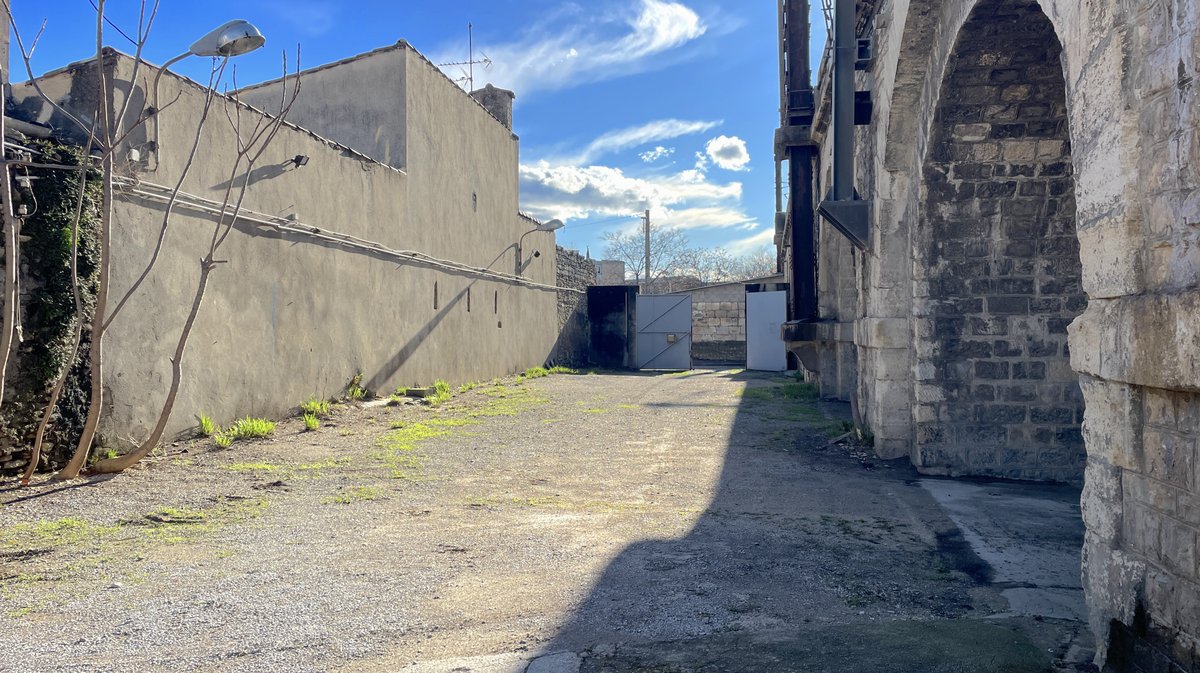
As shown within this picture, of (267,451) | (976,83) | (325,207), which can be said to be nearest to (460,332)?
(325,207)

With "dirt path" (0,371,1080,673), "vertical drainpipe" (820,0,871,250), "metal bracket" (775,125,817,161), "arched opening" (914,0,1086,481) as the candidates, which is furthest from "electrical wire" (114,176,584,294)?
"metal bracket" (775,125,817,161)

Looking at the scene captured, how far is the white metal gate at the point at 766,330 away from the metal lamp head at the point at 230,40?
16268mm

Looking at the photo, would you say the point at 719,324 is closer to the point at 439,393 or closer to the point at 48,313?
the point at 439,393

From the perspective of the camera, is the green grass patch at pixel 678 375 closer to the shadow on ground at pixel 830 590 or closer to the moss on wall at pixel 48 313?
the shadow on ground at pixel 830 590

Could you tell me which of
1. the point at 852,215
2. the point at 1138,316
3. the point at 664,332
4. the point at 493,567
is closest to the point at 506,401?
the point at 852,215

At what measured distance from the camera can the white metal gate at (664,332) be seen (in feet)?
70.5

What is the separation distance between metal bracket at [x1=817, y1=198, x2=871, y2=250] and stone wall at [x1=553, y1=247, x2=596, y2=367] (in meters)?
12.9

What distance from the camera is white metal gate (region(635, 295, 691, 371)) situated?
846 inches

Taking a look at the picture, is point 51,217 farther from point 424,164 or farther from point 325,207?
point 424,164

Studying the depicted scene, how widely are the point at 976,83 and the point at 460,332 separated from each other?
10.2 meters

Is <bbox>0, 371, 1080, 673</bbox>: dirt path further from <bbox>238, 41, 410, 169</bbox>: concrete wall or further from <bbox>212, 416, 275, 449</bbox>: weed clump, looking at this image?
<bbox>238, 41, 410, 169</bbox>: concrete wall

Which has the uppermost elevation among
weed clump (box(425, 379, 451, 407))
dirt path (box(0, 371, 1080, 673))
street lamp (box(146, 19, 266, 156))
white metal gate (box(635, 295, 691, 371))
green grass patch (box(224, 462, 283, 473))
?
street lamp (box(146, 19, 266, 156))

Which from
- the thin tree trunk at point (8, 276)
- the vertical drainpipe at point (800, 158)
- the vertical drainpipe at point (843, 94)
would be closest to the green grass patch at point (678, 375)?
the vertical drainpipe at point (800, 158)

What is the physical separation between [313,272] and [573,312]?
1211 cm
